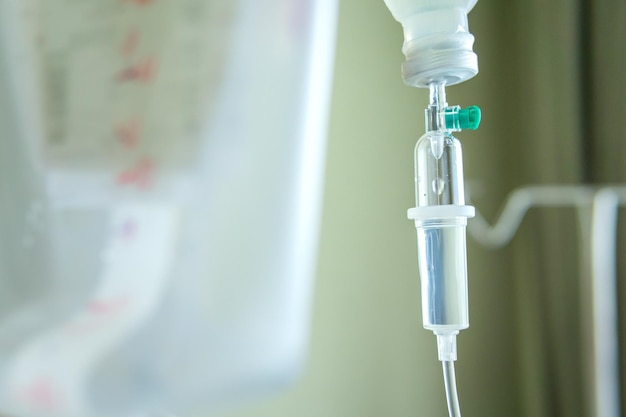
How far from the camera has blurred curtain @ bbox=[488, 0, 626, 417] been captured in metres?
1.16

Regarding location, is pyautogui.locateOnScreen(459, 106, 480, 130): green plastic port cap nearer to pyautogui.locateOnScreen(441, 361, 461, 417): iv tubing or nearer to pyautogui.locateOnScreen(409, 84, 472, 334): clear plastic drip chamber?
pyautogui.locateOnScreen(409, 84, 472, 334): clear plastic drip chamber

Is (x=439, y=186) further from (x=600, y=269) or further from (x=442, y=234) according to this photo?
(x=600, y=269)

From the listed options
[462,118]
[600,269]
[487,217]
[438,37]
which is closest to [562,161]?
[487,217]

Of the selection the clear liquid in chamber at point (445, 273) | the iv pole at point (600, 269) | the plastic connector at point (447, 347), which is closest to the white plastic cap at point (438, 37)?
the clear liquid in chamber at point (445, 273)

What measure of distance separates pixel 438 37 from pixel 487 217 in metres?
0.89

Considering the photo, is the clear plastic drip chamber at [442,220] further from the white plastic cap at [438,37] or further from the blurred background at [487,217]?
the blurred background at [487,217]

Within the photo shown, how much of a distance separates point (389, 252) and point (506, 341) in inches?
17.5

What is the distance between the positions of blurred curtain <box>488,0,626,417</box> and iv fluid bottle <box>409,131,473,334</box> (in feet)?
2.13

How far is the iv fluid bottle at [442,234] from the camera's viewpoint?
23.5 inches

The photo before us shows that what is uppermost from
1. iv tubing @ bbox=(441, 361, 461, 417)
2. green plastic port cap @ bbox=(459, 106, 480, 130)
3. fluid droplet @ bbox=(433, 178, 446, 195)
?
green plastic port cap @ bbox=(459, 106, 480, 130)

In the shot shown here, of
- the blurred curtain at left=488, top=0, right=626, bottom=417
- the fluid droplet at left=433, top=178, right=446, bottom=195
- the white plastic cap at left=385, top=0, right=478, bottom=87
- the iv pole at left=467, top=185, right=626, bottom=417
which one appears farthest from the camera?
the blurred curtain at left=488, top=0, right=626, bottom=417

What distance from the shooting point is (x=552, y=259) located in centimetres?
123

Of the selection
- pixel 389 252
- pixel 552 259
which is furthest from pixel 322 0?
pixel 552 259

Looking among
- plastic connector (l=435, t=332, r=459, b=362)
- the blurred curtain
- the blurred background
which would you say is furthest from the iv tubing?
the blurred curtain
